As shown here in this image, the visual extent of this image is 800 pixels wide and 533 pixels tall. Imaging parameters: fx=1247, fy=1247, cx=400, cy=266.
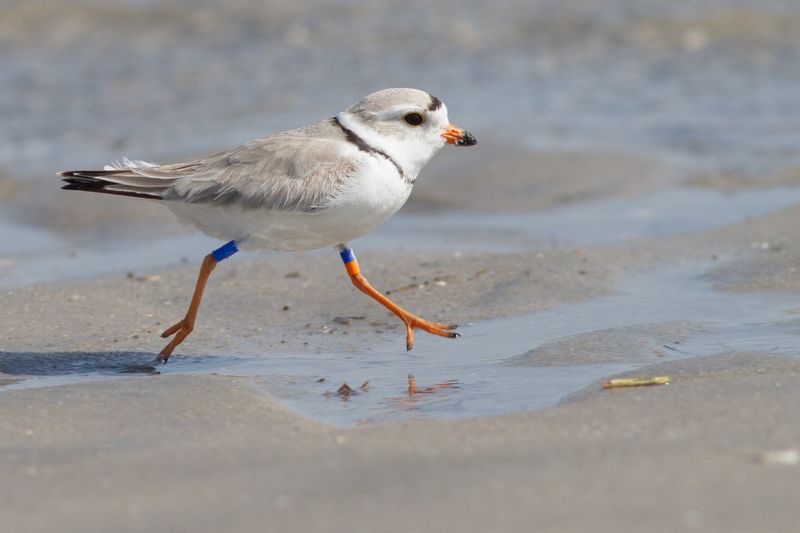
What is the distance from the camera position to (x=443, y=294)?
710 centimetres

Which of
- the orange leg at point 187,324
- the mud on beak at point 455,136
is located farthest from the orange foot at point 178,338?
the mud on beak at point 455,136

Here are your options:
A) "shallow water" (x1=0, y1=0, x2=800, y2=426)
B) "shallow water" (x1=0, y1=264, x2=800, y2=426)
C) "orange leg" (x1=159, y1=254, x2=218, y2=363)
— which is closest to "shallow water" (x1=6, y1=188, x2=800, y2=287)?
"shallow water" (x1=0, y1=0, x2=800, y2=426)

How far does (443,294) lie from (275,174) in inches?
61.8

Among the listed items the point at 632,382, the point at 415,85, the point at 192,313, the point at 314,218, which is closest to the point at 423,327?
the point at 314,218

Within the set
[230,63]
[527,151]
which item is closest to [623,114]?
[527,151]

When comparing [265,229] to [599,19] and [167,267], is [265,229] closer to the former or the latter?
[167,267]

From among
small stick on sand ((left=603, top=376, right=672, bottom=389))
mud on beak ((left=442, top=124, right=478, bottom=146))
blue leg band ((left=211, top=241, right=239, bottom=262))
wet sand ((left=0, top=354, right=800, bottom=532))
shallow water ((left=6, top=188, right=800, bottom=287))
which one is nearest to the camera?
wet sand ((left=0, top=354, right=800, bottom=532))

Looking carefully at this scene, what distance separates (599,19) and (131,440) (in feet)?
39.7

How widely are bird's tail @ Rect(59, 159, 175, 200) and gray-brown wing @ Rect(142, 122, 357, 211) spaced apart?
0.03m

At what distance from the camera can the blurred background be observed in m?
10.1

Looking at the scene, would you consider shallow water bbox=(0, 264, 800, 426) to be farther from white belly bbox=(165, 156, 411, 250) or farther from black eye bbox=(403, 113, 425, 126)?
black eye bbox=(403, 113, 425, 126)

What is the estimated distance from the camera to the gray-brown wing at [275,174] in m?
5.82

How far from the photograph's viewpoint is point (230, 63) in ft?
47.5

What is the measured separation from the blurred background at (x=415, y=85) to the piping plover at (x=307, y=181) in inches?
88.0
